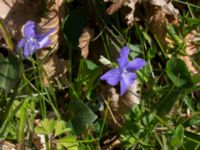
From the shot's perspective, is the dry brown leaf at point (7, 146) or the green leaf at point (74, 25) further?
the green leaf at point (74, 25)

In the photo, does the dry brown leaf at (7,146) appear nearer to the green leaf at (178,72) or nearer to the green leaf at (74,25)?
the green leaf at (74,25)

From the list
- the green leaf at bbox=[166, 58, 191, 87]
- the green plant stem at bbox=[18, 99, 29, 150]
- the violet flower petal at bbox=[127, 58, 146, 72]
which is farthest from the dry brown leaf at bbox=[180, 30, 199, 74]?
the green plant stem at bbox=[18, 99, 29, 150]

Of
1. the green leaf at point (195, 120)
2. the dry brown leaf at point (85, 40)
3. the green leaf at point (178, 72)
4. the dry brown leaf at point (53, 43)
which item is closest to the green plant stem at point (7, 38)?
the dry brown leaf at point (53, 43)

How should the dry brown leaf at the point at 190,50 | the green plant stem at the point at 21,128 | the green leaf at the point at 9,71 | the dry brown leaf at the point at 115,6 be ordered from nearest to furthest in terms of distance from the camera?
the green plant stem at the point at 21,128 < the green leaf at the point at 9,71 < the dry brown leaf at the point at 115,6 < the dry brown leaf at the point at 190,50

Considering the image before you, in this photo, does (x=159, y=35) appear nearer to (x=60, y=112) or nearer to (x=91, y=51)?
(x=91, y=51)

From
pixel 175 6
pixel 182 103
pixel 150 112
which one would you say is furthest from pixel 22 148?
pixel 175 6

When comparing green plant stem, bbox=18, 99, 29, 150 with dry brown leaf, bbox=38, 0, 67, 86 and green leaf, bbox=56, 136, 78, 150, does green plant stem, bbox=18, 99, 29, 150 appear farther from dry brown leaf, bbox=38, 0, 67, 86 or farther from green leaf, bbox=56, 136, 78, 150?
dry brown leaf, bbox=38, 0, 67, 86

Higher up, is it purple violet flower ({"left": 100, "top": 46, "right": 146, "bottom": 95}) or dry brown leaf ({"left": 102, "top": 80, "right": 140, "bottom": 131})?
purple violet flower ({"left": 100, "top": 46, "right": 146, "bottom": 95})
